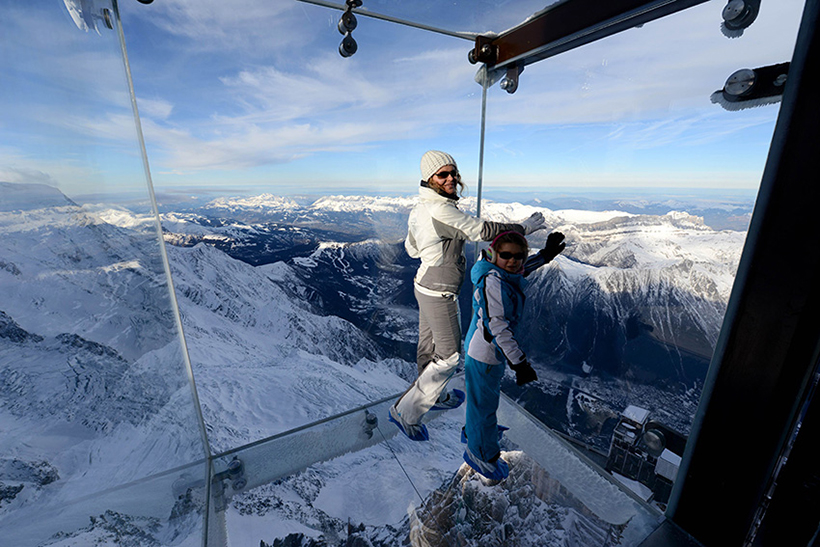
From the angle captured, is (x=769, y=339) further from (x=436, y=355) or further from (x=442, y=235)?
(x=436, y=355)

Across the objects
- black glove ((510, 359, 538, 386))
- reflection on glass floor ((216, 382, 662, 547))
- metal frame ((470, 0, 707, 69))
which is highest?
metal frame ((470, 0, 707, 69))

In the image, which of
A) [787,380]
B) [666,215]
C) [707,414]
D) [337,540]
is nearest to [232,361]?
[337,540]

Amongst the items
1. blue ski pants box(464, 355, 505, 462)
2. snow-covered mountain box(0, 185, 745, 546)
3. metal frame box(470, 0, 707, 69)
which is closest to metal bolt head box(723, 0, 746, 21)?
metal frame box(470, 0, 707, 69)

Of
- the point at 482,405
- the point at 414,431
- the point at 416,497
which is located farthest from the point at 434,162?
the point at 416,497

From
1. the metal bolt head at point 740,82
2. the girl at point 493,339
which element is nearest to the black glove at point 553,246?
the girl at point 493,339

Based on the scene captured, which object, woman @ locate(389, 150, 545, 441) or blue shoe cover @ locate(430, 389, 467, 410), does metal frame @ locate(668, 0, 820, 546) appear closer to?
woman @ locate(389, 150, 545, 441)

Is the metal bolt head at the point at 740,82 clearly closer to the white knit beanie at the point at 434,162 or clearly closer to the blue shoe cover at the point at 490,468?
the white knit beanie at the point at 434,162

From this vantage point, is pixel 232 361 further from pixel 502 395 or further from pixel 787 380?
pixel 787 380
